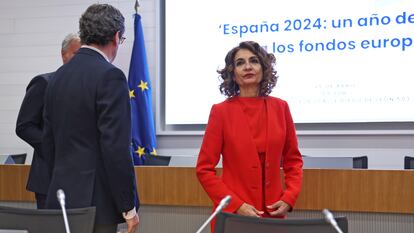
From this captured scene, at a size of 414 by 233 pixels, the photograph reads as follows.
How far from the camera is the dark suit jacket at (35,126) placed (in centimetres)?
215

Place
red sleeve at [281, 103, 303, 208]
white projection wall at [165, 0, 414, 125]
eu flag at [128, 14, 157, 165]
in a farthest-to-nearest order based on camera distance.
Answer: eu flag at [128, 14, 157, 165]
white projection wall at [165, 0, 414, 125]
red sleeve at [281, 103, 303, 208]

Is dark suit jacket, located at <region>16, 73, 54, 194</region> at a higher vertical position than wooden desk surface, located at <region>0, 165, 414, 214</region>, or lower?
higher

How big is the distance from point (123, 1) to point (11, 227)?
4322mm

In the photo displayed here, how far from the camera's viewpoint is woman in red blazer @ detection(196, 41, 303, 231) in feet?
6.64

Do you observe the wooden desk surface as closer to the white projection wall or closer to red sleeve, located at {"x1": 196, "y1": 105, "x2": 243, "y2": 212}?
red sleeve, located at {"x1": 196, "y1": 105, "x2": 243, "y2": 212}

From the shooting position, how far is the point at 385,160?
472 cm

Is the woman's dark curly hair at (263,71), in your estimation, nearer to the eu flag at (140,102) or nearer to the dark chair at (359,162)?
the dark chair at (359,162)

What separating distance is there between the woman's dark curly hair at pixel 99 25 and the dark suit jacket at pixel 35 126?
1.41 feet

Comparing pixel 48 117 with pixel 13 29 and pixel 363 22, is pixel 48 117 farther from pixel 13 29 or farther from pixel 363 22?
pixel 13 29

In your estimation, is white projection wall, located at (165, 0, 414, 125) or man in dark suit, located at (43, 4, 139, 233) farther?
white projection wall, located at (165, 0, 414, 125)

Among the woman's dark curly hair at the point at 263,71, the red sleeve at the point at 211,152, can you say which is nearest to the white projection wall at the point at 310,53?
the woman's dark curly hair at the point at 263,71

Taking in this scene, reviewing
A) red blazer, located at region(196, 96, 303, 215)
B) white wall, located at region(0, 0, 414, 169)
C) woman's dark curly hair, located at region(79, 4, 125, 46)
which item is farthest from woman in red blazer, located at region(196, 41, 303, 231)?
white wall, located at region(0, 0, 414, 169)

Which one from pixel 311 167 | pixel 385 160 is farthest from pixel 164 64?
pixel 311 167

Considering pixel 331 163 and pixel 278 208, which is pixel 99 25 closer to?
pixel 278 208
